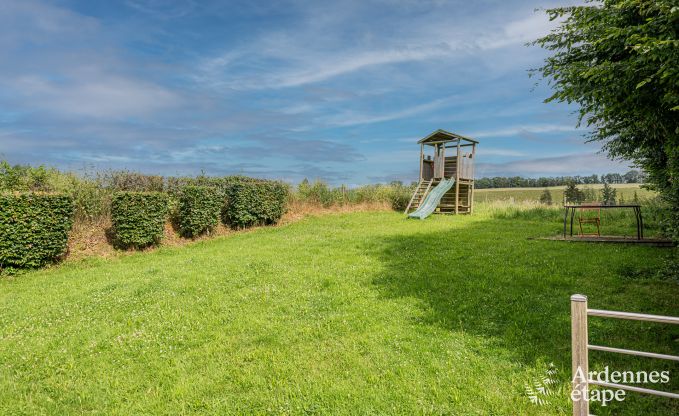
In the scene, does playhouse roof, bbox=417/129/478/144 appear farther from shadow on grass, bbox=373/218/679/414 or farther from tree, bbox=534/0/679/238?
tree, bbox=534/0/679/238

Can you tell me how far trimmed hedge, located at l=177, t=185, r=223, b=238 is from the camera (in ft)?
46.4

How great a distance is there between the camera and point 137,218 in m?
12.5

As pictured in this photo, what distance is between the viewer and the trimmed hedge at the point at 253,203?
1622cm

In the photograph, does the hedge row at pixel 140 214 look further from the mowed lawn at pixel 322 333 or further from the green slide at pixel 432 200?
the green slide at pixel 432 200

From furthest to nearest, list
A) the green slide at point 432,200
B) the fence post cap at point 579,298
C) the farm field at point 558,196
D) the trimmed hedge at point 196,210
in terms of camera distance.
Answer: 1. the farm field at point 558,196
2. the green slide at point 432,200
3. the trimmed hedge at point 196,210
4. the fence post cap at point 579,298

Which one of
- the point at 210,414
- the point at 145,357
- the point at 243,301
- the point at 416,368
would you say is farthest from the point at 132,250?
the point at 416,368

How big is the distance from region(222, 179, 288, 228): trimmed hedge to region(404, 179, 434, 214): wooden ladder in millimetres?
9271

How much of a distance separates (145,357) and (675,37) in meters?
7.16

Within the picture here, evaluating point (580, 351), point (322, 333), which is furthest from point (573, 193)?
point (580, 351)

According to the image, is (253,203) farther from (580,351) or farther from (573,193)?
(573,193)

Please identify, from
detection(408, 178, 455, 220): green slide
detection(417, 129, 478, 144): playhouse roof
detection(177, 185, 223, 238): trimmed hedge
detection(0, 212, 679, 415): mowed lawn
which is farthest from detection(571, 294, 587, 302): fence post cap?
detection(417, 129, 478, 144): playhouse roof

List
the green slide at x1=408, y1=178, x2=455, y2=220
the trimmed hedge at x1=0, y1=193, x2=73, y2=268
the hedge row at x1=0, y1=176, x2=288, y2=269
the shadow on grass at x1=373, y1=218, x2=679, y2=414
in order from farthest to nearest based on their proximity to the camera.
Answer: the green slide at x1=408, y1=178, x2=455, y2=220, the hedge row at x1=0, y1=176, x2=288, y2=269, the trimmed hedge at x1=0, y1=193, x2=73, y2=268, the shadow on grass at x1=373, y1=218, x2=679, y2=414

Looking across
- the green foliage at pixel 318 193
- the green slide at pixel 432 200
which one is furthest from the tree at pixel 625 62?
the green foliage at pixel 318 193

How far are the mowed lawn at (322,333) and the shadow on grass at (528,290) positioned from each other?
36 millimetres
